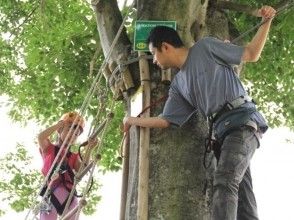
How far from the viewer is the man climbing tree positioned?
293cm

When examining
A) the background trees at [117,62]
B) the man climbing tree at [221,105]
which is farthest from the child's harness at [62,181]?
the man climbing tree at [221,105]

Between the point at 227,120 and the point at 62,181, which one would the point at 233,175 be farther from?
the point at 62,181

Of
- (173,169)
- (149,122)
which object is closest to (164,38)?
(149,122)

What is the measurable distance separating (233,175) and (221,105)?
48cm

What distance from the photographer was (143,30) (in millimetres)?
3859

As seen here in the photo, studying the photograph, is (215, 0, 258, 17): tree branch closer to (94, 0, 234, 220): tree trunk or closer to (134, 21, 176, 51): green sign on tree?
(94, 0, 234, 220): tree trunk

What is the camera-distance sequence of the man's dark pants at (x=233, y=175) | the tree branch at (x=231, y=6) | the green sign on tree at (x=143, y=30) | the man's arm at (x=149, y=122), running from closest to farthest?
1. the man's dark pants at (x=233, y=175)
2. the man's arm at (x=149, y=122)
3. the green sign on tree at (x=143, y=30)
4. the tree branch at (x=231, y=6)

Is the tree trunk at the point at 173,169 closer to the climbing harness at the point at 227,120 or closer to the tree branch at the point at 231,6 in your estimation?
the climbing harness at the point at 227,120

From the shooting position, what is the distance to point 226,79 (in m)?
3.17

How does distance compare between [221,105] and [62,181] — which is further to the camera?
[62,181]

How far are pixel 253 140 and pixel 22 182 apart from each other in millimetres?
7504

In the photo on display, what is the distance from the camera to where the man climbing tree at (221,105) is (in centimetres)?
293

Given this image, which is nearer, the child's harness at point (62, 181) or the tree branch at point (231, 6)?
the tree branch at point (231, 6)

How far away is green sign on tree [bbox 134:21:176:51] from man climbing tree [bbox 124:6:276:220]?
0.33 metres
